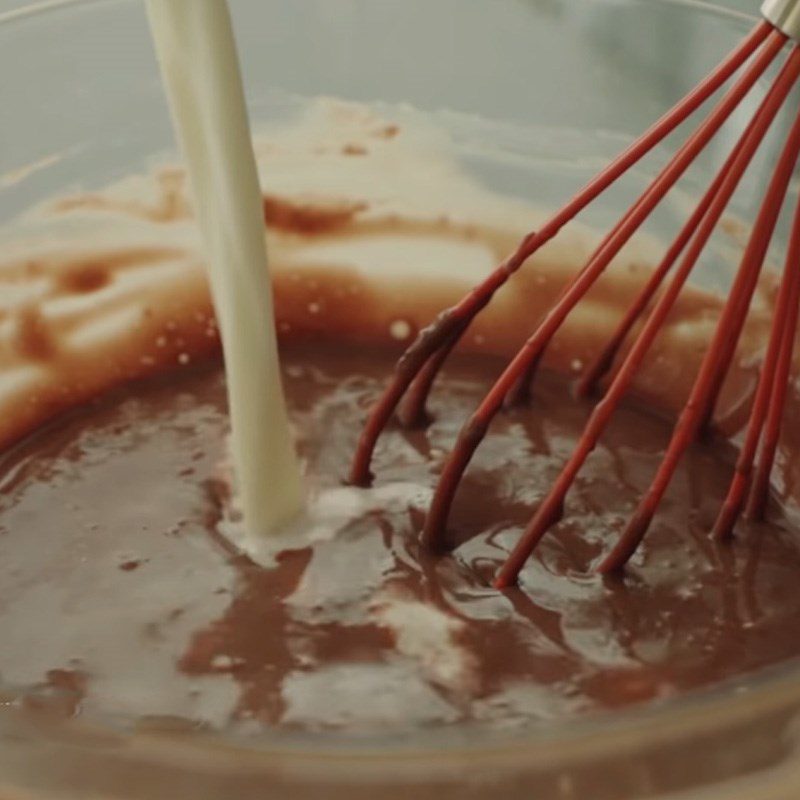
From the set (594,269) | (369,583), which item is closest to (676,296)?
(594,269)

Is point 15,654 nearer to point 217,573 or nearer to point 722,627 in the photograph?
point 217,573

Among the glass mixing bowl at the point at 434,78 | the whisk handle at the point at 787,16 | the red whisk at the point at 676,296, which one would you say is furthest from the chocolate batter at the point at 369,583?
the whisk handle at the point at 787,16

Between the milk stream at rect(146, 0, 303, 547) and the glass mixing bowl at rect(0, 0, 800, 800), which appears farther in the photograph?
the glass mixing bowl at rect(0, 0, 800, 800)

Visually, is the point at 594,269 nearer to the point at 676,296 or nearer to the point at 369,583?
the point at 676,296

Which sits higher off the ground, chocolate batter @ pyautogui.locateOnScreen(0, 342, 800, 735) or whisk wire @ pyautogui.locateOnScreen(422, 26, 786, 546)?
whisk wire @ pyautogui.locateOnScreen(422, 26, 786, 546)

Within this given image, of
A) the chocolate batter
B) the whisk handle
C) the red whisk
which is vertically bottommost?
the chocolate batter

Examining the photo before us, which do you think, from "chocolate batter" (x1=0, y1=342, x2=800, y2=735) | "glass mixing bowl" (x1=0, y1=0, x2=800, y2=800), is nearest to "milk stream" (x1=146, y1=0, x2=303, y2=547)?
"chocolate batter" (x1=0, y1=342, x2=800, y2=735)

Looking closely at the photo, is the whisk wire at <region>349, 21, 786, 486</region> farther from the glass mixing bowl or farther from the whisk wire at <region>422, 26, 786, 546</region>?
the glass mixing bowl
